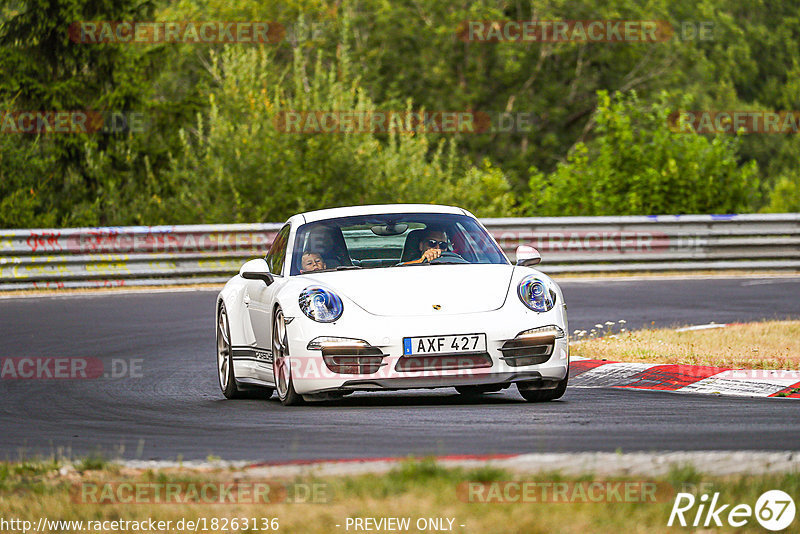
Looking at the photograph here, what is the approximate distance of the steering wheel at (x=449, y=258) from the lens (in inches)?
388

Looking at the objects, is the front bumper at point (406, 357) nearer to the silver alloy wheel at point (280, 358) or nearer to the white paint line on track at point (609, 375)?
the silver alloy wheel at point (280, 358)

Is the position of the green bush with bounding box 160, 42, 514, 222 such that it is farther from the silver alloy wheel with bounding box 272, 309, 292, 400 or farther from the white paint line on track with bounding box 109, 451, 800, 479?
the white paint line on track with bounding box 109, 451, 800, 479

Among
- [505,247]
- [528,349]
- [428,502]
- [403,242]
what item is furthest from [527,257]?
[505,247]

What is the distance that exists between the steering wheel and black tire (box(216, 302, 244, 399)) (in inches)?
73.0

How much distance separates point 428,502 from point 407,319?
12.6ft

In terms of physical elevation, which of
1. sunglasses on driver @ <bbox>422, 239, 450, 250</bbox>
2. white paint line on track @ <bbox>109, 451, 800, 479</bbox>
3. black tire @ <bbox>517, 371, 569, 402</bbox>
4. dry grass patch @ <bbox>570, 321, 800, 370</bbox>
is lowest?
dry grass patch @ <bbox>570, 321, 800, 370</bbox>

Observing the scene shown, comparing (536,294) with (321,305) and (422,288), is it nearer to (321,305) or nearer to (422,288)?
(422,288)

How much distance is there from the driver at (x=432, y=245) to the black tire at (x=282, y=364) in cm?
109

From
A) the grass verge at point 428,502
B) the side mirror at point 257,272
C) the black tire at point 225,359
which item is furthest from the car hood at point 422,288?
the grass verge at point 428,502

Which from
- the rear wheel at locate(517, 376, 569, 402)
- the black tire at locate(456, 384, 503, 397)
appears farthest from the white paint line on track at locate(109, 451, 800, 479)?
the black tire at locate(456, 384, 503, 397)

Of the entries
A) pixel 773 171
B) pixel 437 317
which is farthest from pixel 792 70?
pixel 437 317

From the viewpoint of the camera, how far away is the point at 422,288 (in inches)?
357

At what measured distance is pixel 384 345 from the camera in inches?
346

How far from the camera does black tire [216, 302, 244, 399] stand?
Result: 10.6 m
